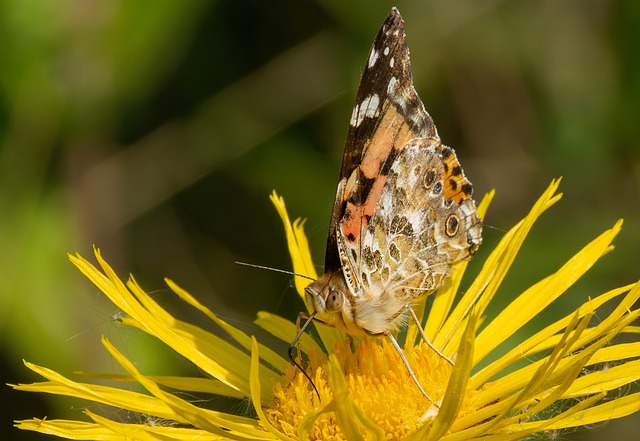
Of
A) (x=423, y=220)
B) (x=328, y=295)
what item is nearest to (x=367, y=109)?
(x=423, y=220)

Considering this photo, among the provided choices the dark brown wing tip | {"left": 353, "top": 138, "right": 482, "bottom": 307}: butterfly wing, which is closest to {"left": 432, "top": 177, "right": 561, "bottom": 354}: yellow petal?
{"left": 353, "top": 138, "right": 482, "bottom": 307}: butterfly wing

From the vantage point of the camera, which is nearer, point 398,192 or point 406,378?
point 406,378

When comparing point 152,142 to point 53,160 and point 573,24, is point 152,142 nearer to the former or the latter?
point 53,160

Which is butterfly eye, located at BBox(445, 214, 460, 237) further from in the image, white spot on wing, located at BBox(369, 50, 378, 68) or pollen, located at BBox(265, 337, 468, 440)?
white spot on wing, located at BBox(369, 50, 378, 68)

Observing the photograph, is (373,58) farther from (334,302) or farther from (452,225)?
(334,302)

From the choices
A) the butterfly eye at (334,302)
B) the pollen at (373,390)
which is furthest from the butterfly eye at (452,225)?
the butterfly eye at (334,302)
